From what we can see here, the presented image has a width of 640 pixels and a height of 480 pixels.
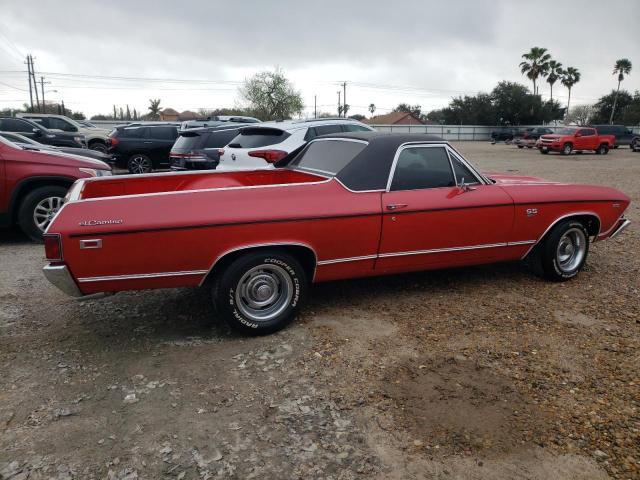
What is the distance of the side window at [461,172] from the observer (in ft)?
15.2

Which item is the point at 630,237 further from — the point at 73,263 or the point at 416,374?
the point at 73,263

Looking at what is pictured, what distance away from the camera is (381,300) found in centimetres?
460

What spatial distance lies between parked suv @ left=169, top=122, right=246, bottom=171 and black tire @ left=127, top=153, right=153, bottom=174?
323 centimetres

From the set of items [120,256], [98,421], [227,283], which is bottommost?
[98,421]

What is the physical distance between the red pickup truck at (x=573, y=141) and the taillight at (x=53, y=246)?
27386mm

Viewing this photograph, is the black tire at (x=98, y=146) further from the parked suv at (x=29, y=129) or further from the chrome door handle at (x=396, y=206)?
the chrome door handle at (x=396, y=206)

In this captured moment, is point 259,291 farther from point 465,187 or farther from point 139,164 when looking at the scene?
point 139,164

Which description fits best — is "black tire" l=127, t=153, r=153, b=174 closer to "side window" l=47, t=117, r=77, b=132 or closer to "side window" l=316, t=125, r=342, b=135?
"side window" l=316, t=125, r=342, b=135

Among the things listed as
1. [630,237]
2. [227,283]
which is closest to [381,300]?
[227,283]

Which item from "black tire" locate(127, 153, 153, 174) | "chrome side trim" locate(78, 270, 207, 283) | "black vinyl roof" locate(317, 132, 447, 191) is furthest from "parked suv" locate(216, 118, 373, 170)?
"black tire" locate(127, 153, 153, 174)

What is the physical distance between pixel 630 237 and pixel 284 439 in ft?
21.3

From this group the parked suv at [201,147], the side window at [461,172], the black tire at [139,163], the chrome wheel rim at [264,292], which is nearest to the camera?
the chrome wheel rim at [264,292]

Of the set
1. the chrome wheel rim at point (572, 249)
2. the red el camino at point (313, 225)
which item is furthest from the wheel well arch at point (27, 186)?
the chrome wheel rim at point (572, 249)

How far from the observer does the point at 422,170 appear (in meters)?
4.47
